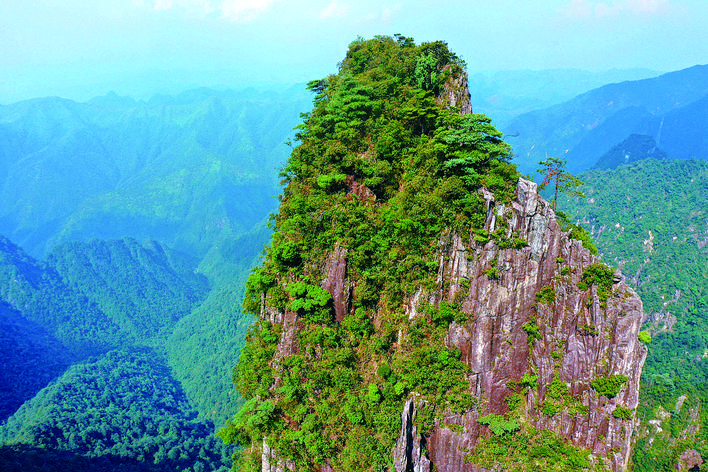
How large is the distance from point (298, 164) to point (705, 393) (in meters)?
64.8

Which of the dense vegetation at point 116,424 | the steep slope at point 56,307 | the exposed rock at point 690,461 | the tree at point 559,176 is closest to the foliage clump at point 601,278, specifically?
the tree at point 559,176

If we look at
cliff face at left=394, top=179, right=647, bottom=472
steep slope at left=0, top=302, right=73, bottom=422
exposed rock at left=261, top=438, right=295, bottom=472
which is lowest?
exposed rock at left=261, top=438, right=295, bottom=472

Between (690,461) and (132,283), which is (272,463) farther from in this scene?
(132,283)

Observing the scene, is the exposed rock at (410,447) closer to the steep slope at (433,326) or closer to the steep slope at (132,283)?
the steep slope at (433,326)

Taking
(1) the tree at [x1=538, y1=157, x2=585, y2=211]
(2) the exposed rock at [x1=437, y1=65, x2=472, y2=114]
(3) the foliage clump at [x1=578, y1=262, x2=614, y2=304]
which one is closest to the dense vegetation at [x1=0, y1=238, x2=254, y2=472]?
(2) the exposed rock at [x1=437, y1=65, x2=472, y2=114]

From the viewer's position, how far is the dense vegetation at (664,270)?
53.1 meters

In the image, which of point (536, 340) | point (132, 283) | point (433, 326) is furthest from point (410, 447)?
point (132, 283)

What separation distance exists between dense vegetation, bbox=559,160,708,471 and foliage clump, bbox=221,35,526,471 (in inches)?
444

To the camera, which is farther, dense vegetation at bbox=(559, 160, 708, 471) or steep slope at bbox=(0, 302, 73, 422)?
steep slope at bbox=(0, 302, 73, 422)

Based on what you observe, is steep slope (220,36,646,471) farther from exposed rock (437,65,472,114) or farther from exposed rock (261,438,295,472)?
exposed rock (437,65,472,114)

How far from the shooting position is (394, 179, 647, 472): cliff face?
2059cm

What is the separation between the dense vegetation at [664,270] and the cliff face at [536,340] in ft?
8.06

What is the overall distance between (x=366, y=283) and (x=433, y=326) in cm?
480

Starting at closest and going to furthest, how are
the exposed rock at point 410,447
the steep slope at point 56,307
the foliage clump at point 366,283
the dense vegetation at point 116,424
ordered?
the exposed rock at point 410,447 → the foliage clump at point 366,283 → the dense vegetation at point 116,424 → the steep slope at point 56,307
